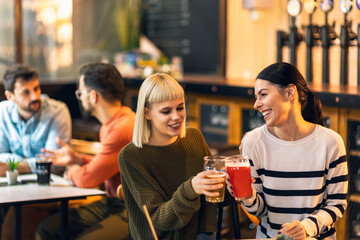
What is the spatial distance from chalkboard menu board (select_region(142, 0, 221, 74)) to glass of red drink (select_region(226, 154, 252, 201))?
14.3 feet

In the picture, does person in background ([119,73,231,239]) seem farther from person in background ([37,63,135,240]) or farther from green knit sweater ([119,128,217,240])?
person in background ([37,63,135,240])

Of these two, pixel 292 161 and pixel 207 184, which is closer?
pixel 207 184

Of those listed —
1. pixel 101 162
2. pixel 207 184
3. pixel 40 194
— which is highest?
pixel 207 184

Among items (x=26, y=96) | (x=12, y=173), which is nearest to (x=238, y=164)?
(x=12, y=173)

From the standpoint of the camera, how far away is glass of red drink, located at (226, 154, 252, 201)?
2.04 meters

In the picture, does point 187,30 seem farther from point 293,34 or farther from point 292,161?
point 292,161

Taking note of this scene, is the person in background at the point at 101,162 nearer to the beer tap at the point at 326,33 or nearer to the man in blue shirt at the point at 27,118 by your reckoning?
the man in blue shirt at the point at 27,118

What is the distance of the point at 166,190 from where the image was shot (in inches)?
89.6

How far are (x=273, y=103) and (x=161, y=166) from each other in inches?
21.4

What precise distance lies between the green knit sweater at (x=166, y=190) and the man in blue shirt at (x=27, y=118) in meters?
1.53

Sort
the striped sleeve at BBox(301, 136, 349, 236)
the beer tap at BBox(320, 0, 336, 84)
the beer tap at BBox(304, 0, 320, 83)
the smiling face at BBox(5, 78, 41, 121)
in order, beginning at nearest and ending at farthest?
the striped sleeve at BBox(301, 136, 349, 236)
the smiling face at BBox(5, 78, 41, 121)
the beer tap at BBox(320, 0, 336, 84)
the beer tap at BBox(304, 0, 320, 83)

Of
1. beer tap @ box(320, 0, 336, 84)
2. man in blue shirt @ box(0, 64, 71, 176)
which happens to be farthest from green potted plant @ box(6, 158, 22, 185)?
beer tap @ box(320, 0, 336, 84)

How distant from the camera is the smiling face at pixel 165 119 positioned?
89.3 inches

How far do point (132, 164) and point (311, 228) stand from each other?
0.76 metres
